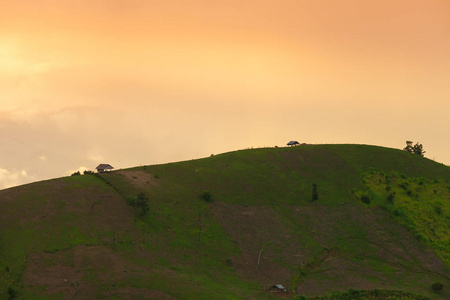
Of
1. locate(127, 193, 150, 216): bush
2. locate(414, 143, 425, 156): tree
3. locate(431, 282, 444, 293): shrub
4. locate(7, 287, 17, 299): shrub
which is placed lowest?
locate(431, 282, 444, 293): shrub

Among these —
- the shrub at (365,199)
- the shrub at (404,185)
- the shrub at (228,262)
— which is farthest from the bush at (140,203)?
the shrub at (404,185)

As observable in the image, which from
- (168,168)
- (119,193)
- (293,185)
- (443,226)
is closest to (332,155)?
(293,185)

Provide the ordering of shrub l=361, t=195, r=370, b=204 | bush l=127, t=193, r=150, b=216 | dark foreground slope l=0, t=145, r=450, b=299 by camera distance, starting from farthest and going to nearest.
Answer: shrub l=361, t=195, r=370, b=204
bush l=127, t=193, r=150, b=216
dark foreground slope l=0, t=145, r=450, b=299

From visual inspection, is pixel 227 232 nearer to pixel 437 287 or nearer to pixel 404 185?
pixel 437 287

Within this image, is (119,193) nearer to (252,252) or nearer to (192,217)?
(192,217)

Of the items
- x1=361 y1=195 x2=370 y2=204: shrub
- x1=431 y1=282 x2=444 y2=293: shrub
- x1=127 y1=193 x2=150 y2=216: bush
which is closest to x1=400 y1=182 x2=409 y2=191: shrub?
x1=361 y1=195 x2=370 y2=204: shrub

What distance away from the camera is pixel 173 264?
3100 inches

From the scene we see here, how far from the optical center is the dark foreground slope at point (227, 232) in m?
70.2

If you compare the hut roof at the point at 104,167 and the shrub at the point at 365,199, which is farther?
the shrub at the point at 365,199

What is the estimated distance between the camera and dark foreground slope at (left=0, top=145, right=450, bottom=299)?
70250 mm

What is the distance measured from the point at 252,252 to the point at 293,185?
1278 inches

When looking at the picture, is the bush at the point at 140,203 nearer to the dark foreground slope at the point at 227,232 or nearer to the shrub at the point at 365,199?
the dark foreground slope at the point at 227,232

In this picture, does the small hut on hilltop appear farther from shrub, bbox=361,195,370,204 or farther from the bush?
shrub, bbox=361,195,370,204

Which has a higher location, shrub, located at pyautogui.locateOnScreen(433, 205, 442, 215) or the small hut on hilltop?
the small hut on hilltop
